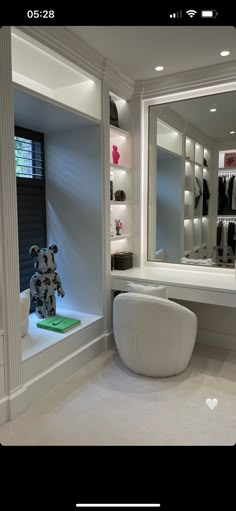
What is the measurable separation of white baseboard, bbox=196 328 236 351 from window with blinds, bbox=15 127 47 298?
71.4 inches

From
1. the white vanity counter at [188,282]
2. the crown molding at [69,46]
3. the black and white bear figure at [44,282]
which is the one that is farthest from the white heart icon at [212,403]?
the crown molding at [69,46]

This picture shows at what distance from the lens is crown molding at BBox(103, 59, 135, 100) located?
9.08ft

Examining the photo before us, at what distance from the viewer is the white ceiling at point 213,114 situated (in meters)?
2.98

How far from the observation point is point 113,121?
3180mm

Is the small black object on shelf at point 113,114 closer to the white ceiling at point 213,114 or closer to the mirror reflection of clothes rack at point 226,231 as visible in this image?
the white ceiling at point 213,114

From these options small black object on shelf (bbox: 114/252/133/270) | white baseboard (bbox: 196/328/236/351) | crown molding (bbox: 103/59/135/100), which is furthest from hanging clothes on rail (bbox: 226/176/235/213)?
crown molding (bbox: 103/59/135/100)

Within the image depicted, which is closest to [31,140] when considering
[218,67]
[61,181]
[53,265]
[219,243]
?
[61,181]

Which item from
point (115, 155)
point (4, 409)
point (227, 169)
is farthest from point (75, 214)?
point (4, 409)

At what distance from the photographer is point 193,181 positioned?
10.5 feet

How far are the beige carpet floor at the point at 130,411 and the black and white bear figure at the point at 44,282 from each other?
0.66 meters

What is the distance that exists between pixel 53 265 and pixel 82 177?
0.85 meters

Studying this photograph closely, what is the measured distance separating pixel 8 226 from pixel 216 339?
2.32m

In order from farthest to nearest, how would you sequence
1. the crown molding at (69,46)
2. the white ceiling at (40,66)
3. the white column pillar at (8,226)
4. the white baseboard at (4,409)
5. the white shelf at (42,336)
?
the white shelf at (42,336), the white ceiling at (40,66), the crown molding at (69,46), the white baseboard at (4,409), the white column pillar at (8,226)
